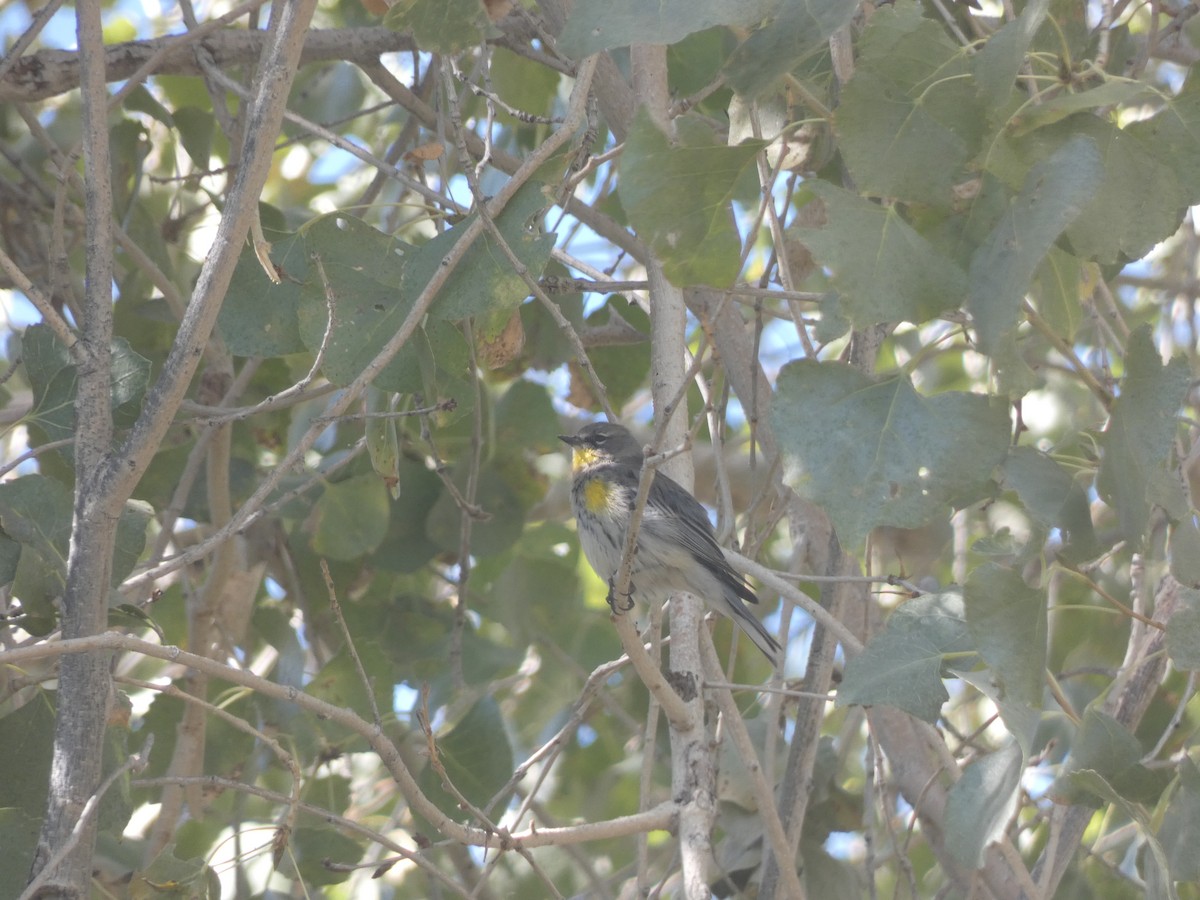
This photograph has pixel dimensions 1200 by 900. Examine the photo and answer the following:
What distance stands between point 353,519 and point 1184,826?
2565 mm

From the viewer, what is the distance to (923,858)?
5660 mm

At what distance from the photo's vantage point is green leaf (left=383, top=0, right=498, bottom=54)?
278 centimetres

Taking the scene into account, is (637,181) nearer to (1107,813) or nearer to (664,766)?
(1107,813)

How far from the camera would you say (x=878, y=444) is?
2139 mm

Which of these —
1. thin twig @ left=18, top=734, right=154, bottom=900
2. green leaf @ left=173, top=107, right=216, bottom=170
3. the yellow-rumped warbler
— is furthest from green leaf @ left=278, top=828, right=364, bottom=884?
green leaf @ left=173, top=107, right=216, bottom=170

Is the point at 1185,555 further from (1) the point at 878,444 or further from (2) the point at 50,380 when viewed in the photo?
(2) the point at 50,380

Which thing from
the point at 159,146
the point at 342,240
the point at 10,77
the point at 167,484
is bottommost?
the point at 167,484

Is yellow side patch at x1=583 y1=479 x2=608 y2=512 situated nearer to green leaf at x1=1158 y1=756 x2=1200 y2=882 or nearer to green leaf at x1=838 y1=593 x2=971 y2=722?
green leaf at x1=838 y1=593 x2=971 y2=722

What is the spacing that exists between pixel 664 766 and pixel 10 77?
11.1 feet

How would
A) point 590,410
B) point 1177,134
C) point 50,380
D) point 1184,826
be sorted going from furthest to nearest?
point 590,410
point 50,380
point 1184,826
point 1177,134

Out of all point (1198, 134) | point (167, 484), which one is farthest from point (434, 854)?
point (1198, 134)

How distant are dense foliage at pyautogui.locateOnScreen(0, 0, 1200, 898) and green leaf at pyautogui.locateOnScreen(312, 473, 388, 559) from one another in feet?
0.04

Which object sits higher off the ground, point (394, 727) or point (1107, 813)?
point (394, 727)

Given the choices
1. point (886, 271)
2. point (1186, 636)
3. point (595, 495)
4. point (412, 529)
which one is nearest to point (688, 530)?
point (595, 495)
